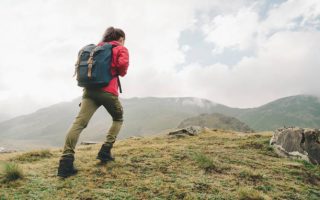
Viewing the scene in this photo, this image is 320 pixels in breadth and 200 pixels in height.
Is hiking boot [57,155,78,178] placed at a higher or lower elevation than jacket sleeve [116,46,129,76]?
lower

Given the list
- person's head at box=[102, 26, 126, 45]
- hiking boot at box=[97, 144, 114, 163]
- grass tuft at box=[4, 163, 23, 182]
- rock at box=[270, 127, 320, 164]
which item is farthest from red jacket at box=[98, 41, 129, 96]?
rock at box=[270, 127, 320, 164]

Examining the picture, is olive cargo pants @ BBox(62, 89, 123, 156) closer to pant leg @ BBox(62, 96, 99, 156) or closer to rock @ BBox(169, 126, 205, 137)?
pant leg @ BBox(62, 96, 99, 156)

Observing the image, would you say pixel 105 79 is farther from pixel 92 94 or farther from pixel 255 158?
pixel 255 158

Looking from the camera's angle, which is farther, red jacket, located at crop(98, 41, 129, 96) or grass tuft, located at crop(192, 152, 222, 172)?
grass tuft, located at crop(192, 152, 222, 172)

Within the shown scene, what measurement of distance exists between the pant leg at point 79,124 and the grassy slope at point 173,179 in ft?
2.52

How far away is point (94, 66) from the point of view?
741 cm

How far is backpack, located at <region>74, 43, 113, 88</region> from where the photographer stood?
741cm

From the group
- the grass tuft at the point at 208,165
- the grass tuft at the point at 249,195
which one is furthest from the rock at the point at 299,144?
the grass tuft at the point at 249,195

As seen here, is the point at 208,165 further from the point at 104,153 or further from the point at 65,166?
the point at 65,166

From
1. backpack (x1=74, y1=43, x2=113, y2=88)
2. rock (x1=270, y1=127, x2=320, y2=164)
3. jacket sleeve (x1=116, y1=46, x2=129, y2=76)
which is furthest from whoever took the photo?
rock (x1=270, y1=127, x2=320, y2=164)

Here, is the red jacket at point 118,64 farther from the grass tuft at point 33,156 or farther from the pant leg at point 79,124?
the grass tuft at point 33,156

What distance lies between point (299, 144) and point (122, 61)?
7.24m

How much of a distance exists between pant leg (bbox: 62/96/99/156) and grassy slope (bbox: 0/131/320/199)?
77 cm

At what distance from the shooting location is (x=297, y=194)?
23.0 ft
